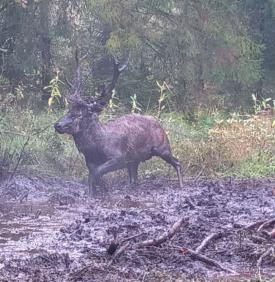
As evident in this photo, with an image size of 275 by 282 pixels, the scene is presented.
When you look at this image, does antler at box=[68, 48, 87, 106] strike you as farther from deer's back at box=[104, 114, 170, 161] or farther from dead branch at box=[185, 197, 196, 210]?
dead branch at box=[185, 197, 196, 210]

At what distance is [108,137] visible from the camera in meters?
Result: 13.3

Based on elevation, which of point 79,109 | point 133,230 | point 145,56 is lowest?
point 145,56

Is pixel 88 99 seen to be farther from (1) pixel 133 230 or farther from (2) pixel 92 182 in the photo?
(1) pixel 133 230

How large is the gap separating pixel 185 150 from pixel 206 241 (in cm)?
670

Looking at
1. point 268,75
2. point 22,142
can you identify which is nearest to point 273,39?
point 268,75

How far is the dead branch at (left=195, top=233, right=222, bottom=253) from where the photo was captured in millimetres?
8017

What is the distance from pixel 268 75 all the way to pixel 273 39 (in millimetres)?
959

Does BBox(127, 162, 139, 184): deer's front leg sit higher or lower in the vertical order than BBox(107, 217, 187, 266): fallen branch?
lower

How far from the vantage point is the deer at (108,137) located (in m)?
12.9

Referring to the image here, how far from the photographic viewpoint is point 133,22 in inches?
738

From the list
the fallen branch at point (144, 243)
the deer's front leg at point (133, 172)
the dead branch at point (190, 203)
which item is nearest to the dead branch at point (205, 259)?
the fallen branch at point (144, 243)

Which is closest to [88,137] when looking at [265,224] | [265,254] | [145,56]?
[265,224]

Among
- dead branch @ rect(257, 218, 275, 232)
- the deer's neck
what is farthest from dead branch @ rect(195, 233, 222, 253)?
the deer's neck

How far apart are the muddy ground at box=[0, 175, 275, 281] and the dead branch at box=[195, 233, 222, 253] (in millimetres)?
40
